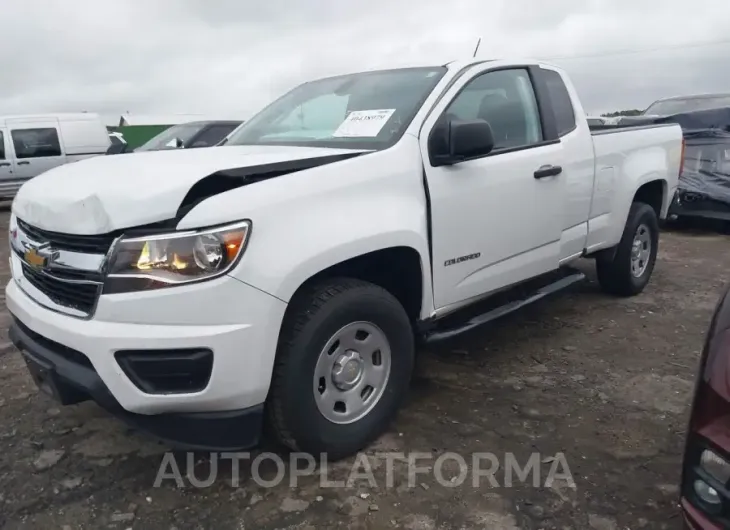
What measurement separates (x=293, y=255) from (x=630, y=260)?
3567 mm

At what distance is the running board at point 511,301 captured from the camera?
332 cm

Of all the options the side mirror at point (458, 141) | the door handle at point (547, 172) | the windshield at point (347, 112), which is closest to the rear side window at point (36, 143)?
the windshield at point (347, 112)

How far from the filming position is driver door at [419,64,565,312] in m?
3.17

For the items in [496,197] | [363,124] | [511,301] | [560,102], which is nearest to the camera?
[363,124]

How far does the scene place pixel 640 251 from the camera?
17.4 ft

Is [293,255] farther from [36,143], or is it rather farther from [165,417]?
[36,143]

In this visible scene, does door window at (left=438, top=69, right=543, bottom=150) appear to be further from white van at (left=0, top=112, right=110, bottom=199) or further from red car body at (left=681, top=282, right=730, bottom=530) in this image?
white van at (left=0, top=112, right=110, bottom=199)

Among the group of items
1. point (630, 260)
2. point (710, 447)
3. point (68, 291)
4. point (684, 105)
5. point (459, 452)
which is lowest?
point (459, 452)

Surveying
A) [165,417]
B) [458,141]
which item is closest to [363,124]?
[458,141]

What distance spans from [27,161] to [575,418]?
12.5m

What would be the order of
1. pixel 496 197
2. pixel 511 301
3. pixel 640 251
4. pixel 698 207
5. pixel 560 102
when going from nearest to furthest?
1. pixel 496 197
2. pixel 511 301
3. pixel 560 102
4. pixel 640 251
5. pixel 698 207

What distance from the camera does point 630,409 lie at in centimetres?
338

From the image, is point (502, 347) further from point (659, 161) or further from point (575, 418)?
point (659, 161)

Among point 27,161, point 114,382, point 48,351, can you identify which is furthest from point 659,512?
point 27,161
